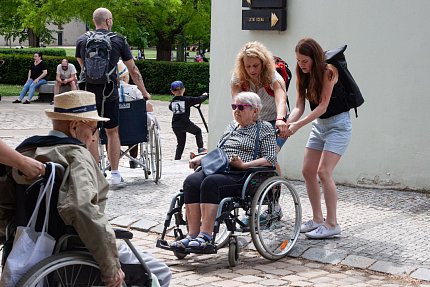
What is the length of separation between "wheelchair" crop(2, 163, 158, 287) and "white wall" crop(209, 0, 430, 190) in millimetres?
5936

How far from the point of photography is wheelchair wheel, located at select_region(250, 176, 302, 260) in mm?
7008

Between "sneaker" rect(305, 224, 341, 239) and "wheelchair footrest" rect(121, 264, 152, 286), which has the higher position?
"wheelchair footrest" rect(121, 264, 152, 286)

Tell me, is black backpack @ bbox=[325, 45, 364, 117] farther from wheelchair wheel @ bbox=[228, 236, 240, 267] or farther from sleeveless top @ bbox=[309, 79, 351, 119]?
wheelchair wheel @ bbox=[228, 236, 240, 267]

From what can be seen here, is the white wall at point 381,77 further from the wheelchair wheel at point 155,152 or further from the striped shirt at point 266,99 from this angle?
the striped shirt at point 266,99

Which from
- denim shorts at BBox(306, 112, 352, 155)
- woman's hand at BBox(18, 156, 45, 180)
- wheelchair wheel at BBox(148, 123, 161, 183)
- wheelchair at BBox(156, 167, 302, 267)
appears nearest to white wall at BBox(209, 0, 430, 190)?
wheelchair wheel at BBox(148, 123, 161, 183)

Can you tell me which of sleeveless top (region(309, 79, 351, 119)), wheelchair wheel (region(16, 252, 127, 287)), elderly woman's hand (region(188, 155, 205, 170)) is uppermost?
sleeveless top (region(309, 79, 351, 119))

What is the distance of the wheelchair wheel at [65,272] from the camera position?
4514 mm

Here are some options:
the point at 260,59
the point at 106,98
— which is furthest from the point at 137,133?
the point at 260,59

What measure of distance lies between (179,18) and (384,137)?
2298 cm

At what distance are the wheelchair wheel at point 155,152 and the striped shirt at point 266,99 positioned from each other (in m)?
2.62

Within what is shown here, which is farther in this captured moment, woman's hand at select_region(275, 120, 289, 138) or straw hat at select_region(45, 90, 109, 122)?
woman's hand at select_region(275, 120, 289, 138)

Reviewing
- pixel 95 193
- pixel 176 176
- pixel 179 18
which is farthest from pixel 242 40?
pixel 179 18

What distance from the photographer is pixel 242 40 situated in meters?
11.3

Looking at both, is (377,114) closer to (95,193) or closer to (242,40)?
(242,40)
